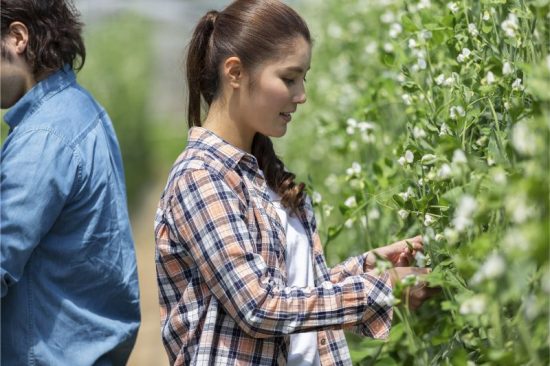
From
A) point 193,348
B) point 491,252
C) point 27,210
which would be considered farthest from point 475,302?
point 27,210

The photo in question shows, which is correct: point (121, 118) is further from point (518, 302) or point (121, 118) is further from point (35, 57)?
point (518, 302)

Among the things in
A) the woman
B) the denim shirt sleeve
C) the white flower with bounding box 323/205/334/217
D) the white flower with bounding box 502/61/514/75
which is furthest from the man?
the white flower with bounding box 502/61/514/75

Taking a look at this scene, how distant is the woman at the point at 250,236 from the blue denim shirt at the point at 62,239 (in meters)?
0.26

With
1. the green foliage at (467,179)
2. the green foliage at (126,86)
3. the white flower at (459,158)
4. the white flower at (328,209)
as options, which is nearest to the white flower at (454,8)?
the green foliage at (467,179)

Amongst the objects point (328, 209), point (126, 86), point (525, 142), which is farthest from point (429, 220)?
point (126, 86)

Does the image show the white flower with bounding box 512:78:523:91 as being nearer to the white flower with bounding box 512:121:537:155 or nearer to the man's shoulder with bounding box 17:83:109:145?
the white flower with bounding box 512:121:537:155

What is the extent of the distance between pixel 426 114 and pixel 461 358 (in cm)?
73

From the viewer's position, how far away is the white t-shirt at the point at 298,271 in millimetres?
1981

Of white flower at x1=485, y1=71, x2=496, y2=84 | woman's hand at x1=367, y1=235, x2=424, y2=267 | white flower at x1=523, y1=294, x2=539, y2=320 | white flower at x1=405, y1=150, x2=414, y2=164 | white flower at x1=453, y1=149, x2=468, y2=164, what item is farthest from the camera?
woman's hand at x1=367, y1=235, x2=424, y2=267

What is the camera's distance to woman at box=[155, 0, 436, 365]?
1.80 m

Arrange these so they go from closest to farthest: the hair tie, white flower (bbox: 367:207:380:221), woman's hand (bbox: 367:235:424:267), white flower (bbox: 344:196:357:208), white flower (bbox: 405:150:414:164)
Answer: white flower (bbox: 405:150:414:164)
woman's hand (bbox: 367:235:424:267)
the hair tie
white flower (bbox: 344:196:357:208)
white flower (bbox: 367:207:380:221)

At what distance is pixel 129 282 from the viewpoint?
7.36 feet

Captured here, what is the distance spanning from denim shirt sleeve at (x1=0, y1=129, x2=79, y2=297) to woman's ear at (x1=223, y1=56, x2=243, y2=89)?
1.27ft

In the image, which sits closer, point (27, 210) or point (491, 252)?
point (491, 252)
